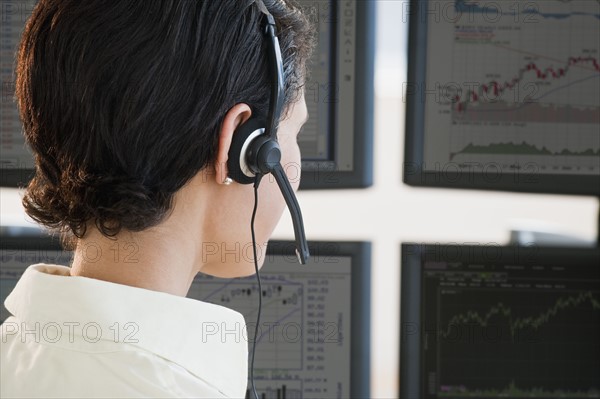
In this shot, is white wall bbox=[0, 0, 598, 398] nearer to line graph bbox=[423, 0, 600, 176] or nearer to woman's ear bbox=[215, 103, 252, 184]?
line graph bbox=[423, 0, 600, 176]

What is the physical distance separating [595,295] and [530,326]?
120 mm

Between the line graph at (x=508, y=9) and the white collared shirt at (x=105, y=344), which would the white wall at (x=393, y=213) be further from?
the white collared shirt at (x=105, y=344)

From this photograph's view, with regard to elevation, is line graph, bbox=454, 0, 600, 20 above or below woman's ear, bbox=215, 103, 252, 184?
above

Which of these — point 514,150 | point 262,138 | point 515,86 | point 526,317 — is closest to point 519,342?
point 526,317

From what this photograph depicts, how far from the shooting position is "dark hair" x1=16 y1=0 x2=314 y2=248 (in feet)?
2.90


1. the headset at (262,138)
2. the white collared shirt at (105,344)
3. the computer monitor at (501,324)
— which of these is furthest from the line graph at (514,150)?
the white collared shirt at (105,344)

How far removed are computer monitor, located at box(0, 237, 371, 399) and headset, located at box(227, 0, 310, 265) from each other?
1.50 ft

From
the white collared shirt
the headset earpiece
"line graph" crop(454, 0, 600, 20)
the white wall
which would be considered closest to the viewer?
the white collared shirt

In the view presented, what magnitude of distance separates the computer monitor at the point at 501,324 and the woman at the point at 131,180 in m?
0.54

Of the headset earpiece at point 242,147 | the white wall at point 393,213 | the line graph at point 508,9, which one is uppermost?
the line graph at point 508,9

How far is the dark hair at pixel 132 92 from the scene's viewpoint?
885 mm

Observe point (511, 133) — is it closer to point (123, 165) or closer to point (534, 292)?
point (534, 292)

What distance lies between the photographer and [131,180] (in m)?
0.92

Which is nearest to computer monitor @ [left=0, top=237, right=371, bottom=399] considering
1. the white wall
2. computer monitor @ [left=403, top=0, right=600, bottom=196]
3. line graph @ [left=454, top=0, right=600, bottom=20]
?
computer monitor @ [left=403, top=0, right=600, bottom=196]
